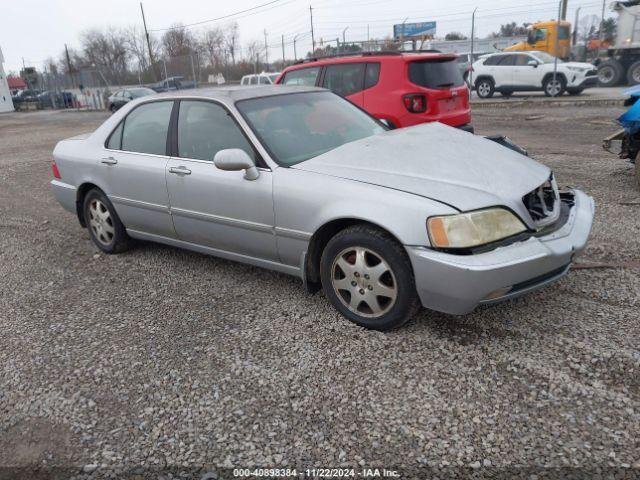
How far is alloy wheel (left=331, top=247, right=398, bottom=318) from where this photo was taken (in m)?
3.15

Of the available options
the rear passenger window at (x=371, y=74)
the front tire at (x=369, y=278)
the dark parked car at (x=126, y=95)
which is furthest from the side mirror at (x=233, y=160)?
the dark parked car at (x=126, y=95)

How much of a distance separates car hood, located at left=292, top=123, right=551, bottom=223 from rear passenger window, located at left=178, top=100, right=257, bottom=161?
2.04 feet

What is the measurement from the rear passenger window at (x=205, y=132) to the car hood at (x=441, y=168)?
621 millimetres

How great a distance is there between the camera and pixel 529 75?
18.0 meters

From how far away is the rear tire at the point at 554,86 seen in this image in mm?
17594

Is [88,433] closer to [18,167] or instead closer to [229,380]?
[229,380]

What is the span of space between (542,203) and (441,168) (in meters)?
0.66

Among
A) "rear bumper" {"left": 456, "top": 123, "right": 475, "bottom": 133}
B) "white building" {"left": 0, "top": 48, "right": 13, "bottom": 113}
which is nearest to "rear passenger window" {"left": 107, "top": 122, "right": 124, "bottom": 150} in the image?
"rear bumper" {"left": 456, "top": 123, "right": 475, "bottom": 133}

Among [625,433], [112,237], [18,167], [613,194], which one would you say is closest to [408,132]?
[625,433]

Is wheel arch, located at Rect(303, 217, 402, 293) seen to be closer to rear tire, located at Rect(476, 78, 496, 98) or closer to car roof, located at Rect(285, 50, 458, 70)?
car roof, located at Rect(285, 50, 458, 70)

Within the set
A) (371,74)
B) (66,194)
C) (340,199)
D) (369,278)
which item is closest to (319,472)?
(369,278)

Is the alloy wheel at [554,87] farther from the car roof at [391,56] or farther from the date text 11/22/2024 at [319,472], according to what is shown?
the date text 11/22/2024 at [319,472]

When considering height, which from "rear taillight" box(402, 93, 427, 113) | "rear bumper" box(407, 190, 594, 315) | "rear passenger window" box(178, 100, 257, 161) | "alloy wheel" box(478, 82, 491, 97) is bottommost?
"alloy wheel" box(478, 82, 491, 97)

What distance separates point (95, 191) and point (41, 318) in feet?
4.92
